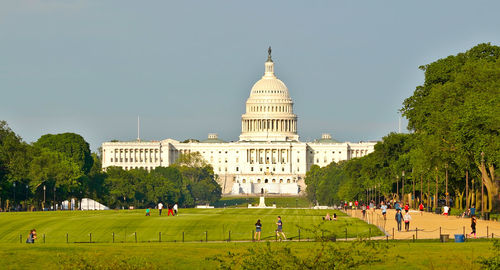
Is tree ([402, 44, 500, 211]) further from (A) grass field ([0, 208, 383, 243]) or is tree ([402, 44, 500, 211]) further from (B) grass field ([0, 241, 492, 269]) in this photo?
(B) grass field ([0, 241, 492, 269])

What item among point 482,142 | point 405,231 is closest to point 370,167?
point 482,142

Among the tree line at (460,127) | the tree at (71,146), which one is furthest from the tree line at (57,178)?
the tree line at (460,127)

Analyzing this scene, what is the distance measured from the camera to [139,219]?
96.0 meters

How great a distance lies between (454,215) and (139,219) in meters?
26.5

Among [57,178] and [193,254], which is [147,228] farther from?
[57,178]

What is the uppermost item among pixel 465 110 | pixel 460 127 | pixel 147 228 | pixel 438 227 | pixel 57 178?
pixel 465 110

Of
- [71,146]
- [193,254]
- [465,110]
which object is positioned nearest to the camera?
[193,254]

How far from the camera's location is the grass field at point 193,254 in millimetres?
49875

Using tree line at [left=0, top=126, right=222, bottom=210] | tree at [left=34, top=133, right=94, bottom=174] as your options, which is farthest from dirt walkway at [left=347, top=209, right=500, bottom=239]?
tree at [left=34, top=133, right=94, bottom=174]

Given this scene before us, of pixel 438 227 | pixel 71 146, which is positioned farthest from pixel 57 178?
pixel 438 227

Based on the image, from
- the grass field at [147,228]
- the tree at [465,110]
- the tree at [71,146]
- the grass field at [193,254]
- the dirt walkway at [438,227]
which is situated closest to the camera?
the grass field at [193,254]

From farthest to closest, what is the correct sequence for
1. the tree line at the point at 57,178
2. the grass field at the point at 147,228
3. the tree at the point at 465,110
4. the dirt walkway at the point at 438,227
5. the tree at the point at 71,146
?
the tree at the point at 71,146 → the tree line at the point at 57,178 → the tree at the point at 465,110 → the grass field at the point at 147,228 → the dirt walkway at the point at 438,227

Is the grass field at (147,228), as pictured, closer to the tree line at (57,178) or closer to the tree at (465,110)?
the tree at (465,110)

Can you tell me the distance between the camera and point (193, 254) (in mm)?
55969
